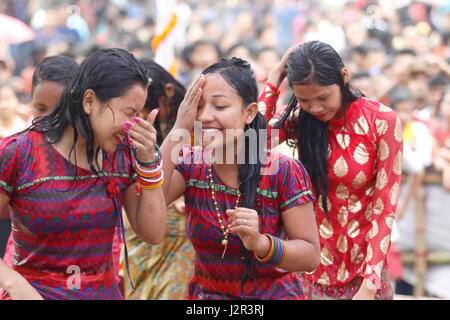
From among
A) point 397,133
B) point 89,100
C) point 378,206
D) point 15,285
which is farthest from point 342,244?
point 15,285

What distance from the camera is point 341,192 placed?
4.39 meters

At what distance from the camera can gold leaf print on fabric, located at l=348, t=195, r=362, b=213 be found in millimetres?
4402

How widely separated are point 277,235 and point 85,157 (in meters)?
0.88

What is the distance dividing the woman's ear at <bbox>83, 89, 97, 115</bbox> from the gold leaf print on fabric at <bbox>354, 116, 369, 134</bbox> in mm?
1685

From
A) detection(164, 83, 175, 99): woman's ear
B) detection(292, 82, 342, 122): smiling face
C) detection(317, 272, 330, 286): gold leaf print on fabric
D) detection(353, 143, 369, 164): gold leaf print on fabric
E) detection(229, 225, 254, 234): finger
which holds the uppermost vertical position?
detection(164, 83, 175, 99): woman's ear

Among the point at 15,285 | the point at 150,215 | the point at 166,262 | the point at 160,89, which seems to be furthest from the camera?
the point at 166,262

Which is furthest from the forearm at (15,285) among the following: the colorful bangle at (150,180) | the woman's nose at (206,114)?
the woman's nose at (206,114)

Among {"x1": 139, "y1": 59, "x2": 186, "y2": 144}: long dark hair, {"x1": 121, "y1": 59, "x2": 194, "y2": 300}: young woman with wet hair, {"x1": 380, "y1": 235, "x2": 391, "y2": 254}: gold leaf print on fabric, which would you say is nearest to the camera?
{"x1": 380, "y1": 235, "x2": 391, "y2": 254}: gold leaf print on fabric

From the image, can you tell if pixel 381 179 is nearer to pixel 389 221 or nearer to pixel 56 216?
pixel 389 221

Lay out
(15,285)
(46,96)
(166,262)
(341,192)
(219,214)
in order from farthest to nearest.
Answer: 1. (166,262)
2. (341,192)
3. (46,96)
4. (219,214)
5. (15,285)

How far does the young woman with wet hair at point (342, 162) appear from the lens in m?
4.21

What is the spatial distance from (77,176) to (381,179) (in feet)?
5.83

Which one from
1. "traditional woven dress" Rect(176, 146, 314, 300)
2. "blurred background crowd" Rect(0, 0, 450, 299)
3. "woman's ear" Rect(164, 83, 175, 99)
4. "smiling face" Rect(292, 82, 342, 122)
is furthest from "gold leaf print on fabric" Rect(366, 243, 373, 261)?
"blurred background crowd" Rect(0, 0, 450, 299)

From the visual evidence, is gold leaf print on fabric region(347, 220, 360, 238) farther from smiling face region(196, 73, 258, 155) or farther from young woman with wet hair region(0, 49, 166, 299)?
young woman with wet hair region(0, 49, 166, 299)
